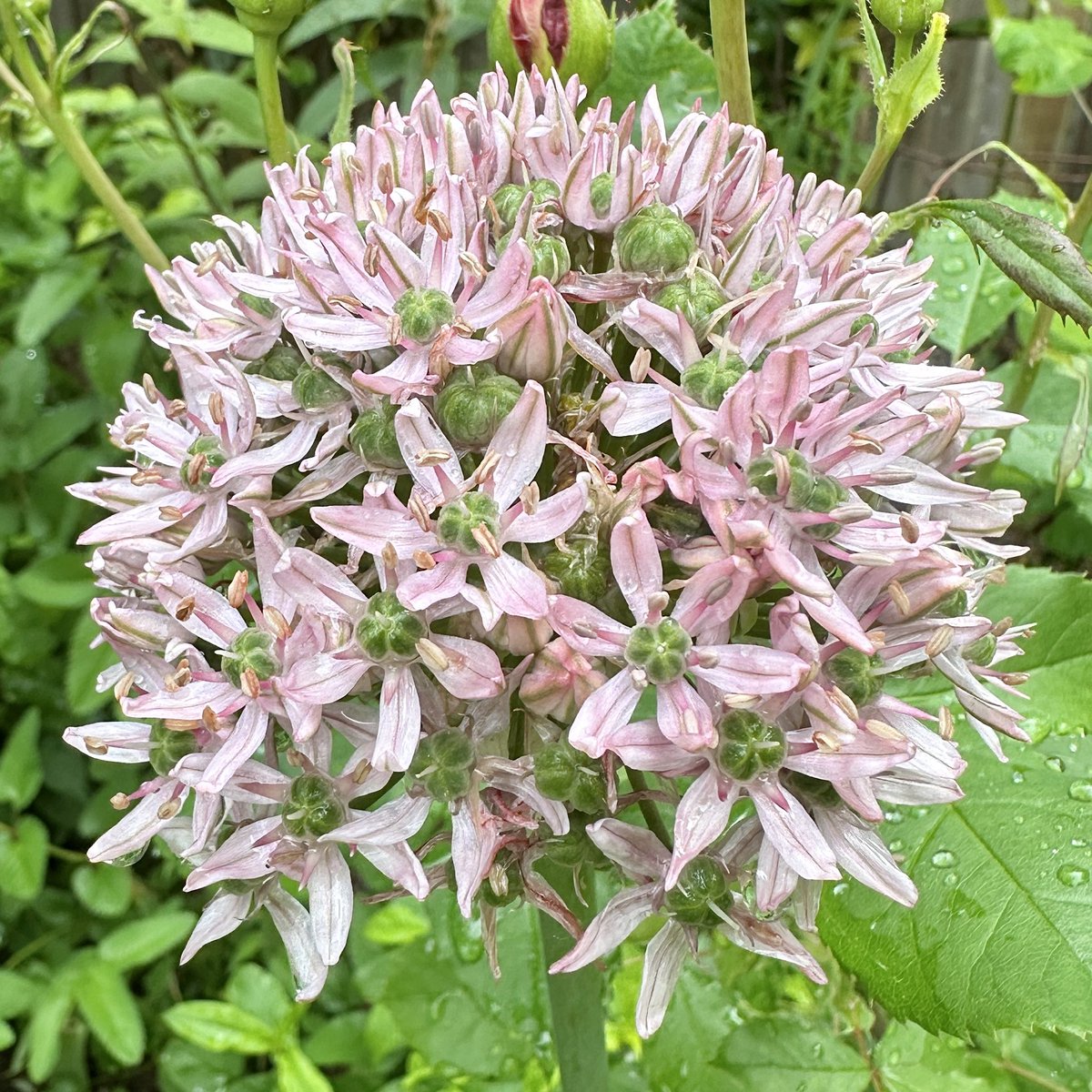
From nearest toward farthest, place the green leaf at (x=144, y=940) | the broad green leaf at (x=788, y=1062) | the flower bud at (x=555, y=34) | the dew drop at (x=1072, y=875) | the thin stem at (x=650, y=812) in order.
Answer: the thin stem at (x=650, y=812) → the dew drop at (x=1072, y=875) → the flower bud at (x=555, y=34) → the broad green leaf at (x=788, y=1062) → the green leaf at (x=144, y=940)

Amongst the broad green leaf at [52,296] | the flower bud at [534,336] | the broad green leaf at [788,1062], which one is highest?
the flower bud at [534,336]

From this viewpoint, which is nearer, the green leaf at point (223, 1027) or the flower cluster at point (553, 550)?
the flower cluster at point (553, 550)

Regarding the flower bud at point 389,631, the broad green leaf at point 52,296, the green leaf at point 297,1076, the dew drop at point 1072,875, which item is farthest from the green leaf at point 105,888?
the dew drop at point 1072,875

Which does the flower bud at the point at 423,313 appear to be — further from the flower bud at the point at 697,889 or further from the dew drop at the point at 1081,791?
the dew drop at the point at 1081,791

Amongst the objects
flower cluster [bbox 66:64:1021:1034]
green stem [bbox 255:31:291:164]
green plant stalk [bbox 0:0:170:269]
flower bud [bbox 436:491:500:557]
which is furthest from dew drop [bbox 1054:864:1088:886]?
green plant stalk [bbox 0:0:170:269]

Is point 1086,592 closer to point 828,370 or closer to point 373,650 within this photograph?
point 828,370

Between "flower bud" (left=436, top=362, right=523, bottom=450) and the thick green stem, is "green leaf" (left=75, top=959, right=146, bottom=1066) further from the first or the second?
"flower bud" (left=436, top=362, right=523, bottom=450)
